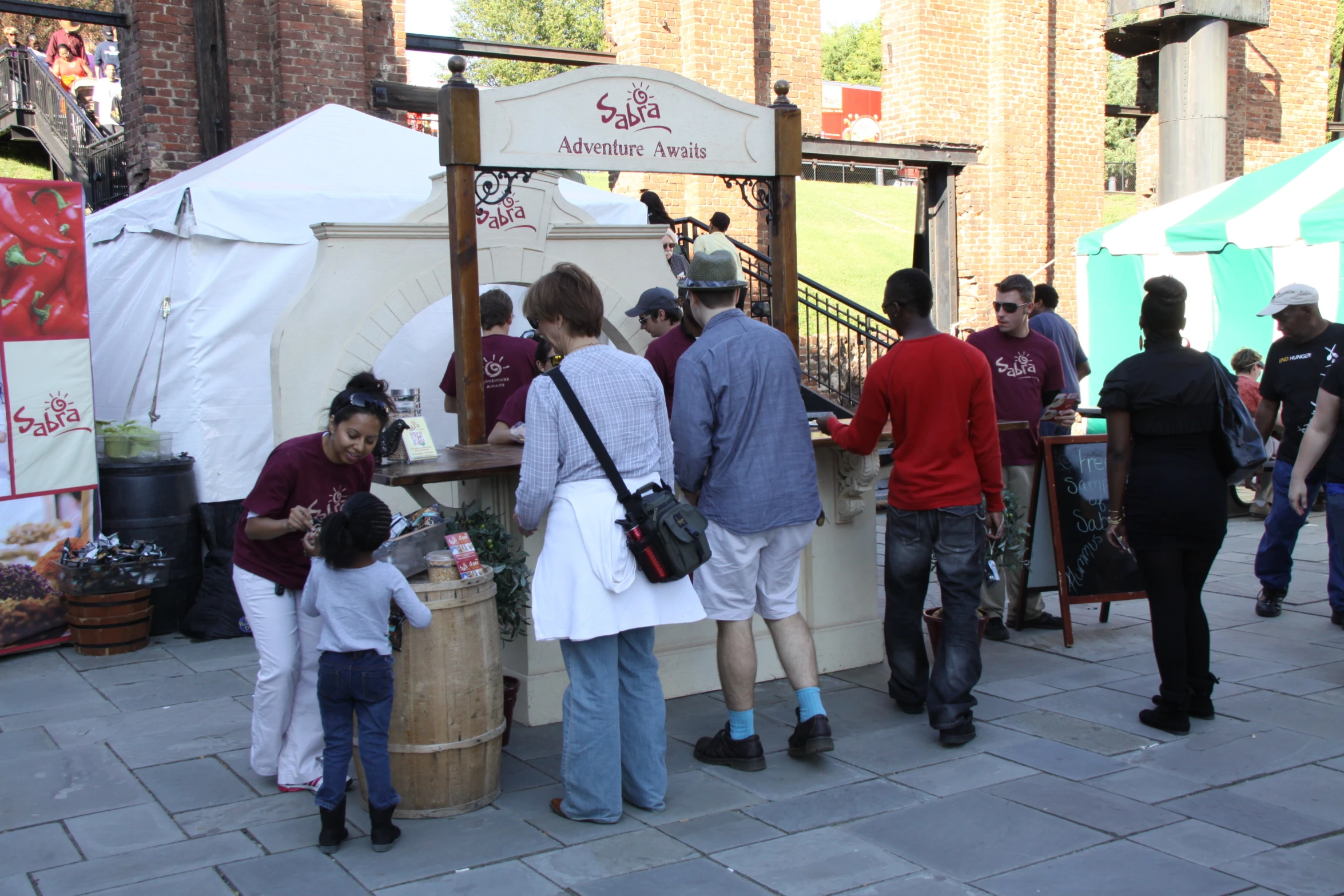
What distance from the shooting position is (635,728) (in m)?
4.04

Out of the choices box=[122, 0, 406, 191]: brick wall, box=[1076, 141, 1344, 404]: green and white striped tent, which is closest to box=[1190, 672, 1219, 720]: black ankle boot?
box=[1076, 141, 1344, 404]: green and white striped tent

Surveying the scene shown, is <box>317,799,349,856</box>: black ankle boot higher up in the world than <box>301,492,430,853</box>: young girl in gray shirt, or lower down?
lower down

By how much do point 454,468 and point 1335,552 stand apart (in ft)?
15.5

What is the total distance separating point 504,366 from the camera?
21.5 ft

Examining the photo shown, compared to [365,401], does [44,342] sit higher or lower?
higher

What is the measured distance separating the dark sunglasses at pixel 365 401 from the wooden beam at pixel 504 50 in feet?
25.1

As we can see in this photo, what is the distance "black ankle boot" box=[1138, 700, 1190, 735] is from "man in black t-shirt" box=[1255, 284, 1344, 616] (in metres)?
2.15

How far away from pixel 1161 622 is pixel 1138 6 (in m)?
14.0

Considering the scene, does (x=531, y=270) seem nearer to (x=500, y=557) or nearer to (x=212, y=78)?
(x=500, y=557)

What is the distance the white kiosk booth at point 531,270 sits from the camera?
501cm

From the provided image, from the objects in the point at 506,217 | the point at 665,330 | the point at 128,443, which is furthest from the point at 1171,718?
the point at 128,443

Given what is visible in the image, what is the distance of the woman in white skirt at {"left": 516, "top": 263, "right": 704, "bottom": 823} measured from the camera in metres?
3.84

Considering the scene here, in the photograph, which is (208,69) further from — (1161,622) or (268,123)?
(1161,622)

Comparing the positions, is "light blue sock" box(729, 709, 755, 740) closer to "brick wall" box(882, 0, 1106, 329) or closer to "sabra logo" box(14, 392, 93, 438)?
"sabra logo" box(14, 392, 93, 438)
